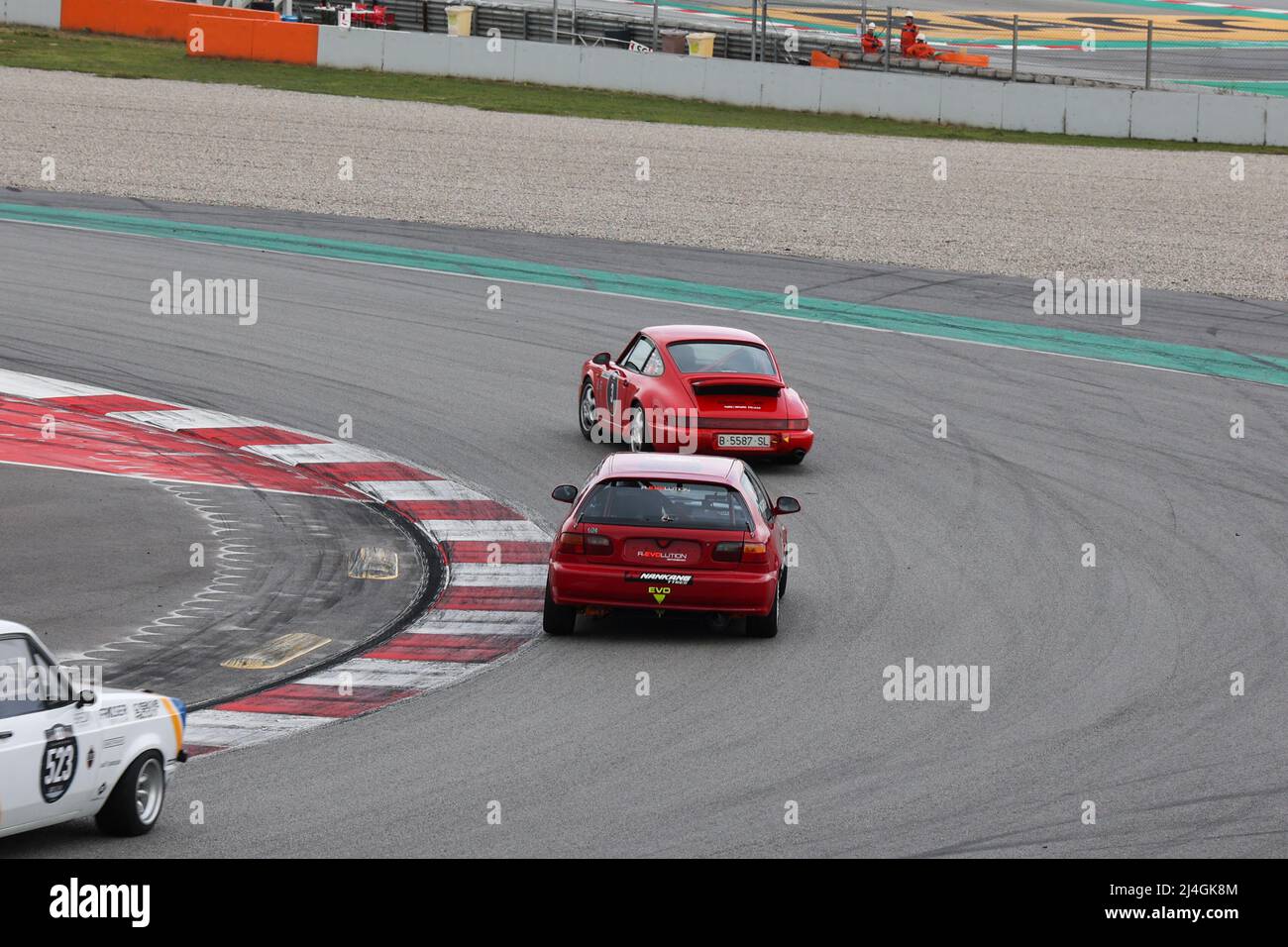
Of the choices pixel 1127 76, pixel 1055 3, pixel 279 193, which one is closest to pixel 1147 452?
pixel 279 193

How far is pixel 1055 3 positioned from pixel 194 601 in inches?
2610

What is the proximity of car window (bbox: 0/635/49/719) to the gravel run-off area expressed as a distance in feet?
78.8

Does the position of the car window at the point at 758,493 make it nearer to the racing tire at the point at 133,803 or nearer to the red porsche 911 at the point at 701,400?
the red porsche 911 at the point at 701,400

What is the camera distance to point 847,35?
5831 cm

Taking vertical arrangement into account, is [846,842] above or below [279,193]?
below

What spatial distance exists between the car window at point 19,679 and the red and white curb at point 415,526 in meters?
2.37

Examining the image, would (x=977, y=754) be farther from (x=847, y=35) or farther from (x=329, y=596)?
(x=847, y=35)

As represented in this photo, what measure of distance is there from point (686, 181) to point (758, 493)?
2363 centimetres

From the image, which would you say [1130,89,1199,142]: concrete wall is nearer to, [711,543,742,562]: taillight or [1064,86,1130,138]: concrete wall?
[1064,86,1130,138]: concrete wall

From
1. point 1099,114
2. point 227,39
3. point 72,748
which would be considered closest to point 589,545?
point 72,748

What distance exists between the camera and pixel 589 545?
13.9m

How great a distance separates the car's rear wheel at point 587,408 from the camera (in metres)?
20.7

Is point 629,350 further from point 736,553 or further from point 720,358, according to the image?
point 736,553

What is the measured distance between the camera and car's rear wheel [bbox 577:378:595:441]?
67.8 ft
